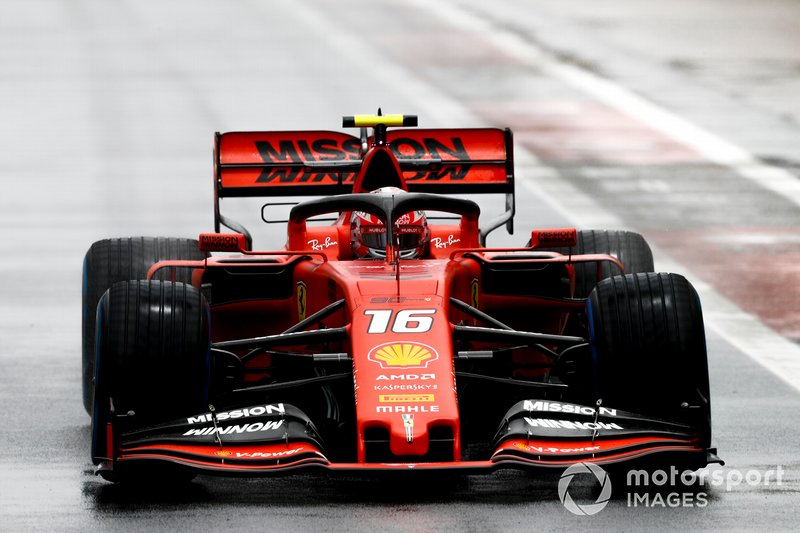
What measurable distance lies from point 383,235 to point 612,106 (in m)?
15.0

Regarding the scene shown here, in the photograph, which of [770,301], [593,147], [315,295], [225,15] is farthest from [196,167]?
Answer: [225,15]

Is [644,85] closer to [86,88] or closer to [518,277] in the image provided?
[86,88]

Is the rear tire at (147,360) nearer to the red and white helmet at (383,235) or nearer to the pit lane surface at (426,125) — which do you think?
the pit lane surface at (426,125)

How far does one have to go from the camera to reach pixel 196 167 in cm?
2195

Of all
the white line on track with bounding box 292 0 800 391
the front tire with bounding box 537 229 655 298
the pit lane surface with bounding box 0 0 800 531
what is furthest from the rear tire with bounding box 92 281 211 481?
the white line on track with bounding box 292 0 800 391

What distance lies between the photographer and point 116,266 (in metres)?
11.8

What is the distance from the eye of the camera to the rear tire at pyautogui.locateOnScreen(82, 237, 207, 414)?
1151 cm

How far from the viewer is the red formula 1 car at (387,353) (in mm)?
9320

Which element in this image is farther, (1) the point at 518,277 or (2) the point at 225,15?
(2) the point at 225,15

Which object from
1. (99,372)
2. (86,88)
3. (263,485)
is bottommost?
(263,485)

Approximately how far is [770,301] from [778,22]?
2130 centimetres

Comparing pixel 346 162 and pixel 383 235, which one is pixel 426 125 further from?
pixel 383 235

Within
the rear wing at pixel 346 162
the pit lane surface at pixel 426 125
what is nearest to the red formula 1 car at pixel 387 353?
the pit lane surface at pixel 426 125

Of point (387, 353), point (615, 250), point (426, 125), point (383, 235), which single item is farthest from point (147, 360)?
point (426, 125)
